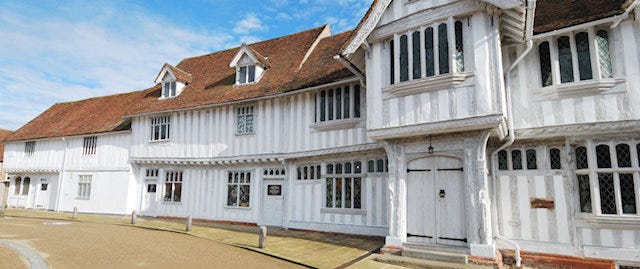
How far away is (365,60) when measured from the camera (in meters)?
10.6

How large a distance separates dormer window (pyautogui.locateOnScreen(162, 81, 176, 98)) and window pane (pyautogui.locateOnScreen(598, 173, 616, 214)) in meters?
16.9

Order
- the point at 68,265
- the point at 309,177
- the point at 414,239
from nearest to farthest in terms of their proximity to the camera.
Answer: the point at 68,265, the point at 414,239, the point at 309,177

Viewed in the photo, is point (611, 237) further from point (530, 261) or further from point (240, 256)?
point (240, 256)

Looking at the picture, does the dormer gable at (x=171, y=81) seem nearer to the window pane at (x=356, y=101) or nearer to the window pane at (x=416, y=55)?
the window pane at (x=356, y=101)

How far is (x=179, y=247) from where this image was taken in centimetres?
1000

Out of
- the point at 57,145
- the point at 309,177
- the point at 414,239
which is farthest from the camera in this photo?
the point at 57,145

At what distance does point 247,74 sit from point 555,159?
11.6 m

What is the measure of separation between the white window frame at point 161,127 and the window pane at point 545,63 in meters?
14.9

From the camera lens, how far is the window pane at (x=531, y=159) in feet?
28.8

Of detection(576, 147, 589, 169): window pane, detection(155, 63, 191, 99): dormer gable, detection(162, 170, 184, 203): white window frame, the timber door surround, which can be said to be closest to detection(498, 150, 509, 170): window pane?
the timber door surround

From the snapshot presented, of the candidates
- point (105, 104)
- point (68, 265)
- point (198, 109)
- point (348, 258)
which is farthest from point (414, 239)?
point (105, 104)

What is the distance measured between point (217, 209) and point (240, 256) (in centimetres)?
702

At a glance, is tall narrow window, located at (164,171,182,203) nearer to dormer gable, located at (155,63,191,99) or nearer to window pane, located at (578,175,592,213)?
dormer gable, located at (155,63,191,99)

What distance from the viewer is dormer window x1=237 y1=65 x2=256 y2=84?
15.6 meters
